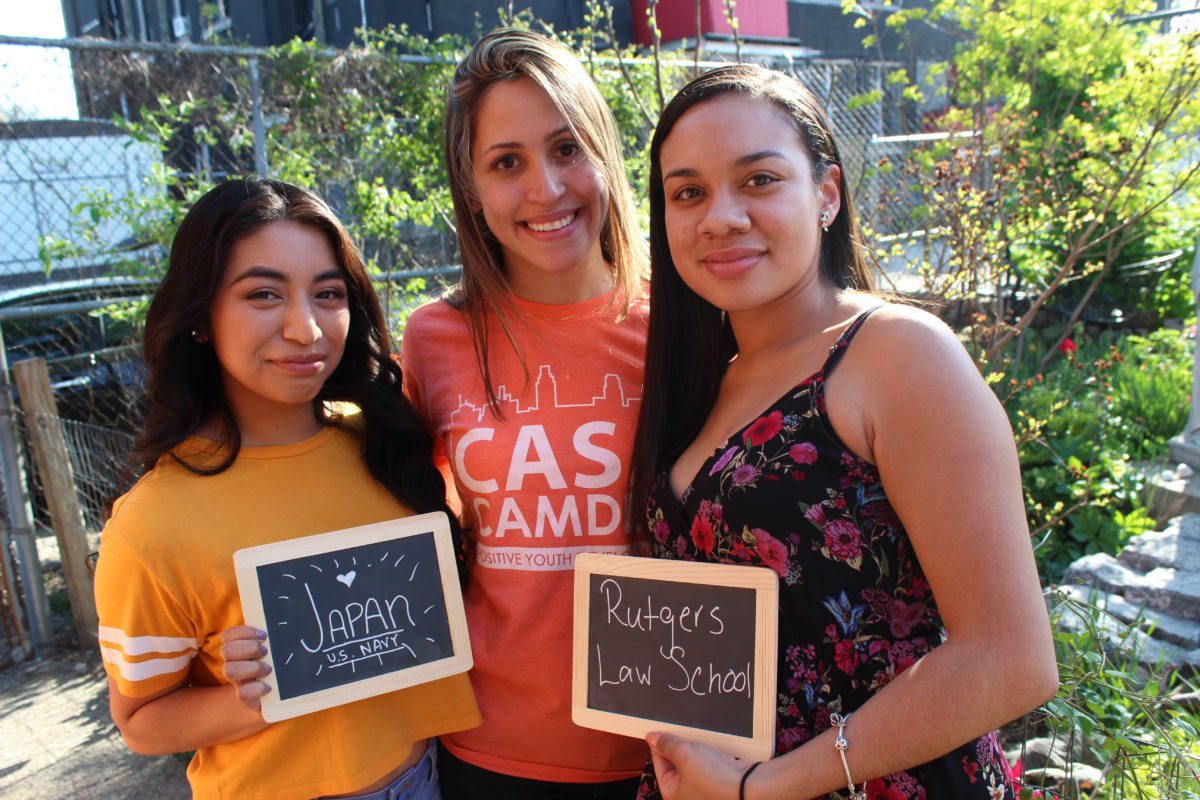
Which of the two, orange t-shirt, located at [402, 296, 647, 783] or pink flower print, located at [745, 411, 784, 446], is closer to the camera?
pink flower print, located at [745, 411, 784, 446]

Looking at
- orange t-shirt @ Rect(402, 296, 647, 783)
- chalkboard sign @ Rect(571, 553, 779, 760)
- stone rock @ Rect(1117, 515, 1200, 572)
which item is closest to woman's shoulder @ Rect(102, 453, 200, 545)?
orange t-shirt @ Rect(402, 296, 647, 783)

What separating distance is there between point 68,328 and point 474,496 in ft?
16.2

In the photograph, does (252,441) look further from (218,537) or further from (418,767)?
(418,767)

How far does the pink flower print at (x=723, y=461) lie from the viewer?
161cm

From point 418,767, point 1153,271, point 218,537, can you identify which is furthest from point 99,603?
point 1153,271

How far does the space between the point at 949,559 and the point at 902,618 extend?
18 centimetres

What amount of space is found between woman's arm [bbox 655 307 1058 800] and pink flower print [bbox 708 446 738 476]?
227 mm

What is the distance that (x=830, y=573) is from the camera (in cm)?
149

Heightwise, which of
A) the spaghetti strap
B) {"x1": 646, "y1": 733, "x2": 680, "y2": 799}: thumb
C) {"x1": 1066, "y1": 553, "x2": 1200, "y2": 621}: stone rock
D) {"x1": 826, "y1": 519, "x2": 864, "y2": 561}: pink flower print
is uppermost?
the spaghetti strap

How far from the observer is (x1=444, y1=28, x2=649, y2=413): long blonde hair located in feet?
6.64

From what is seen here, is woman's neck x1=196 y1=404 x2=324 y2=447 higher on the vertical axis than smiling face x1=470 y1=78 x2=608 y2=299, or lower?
lower

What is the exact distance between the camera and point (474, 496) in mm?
2020

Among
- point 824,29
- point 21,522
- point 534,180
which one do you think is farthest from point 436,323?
point 824,29

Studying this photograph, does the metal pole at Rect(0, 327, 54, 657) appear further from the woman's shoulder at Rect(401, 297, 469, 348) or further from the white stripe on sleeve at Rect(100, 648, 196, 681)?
the white stripe on sleeve at Rect(100, 648, 196, 681)
